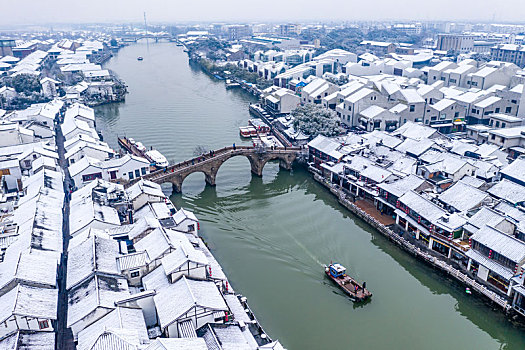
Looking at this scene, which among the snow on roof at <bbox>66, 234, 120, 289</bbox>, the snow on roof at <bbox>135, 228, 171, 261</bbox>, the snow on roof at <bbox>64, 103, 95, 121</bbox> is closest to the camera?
the snow on roof at <bbox>66, 234, 120, 289</bbox>

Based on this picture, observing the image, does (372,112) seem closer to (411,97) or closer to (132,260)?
(411,97)

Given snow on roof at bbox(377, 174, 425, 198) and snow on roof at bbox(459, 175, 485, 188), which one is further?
snow on roof at bbox(459, 175, 485, 188)

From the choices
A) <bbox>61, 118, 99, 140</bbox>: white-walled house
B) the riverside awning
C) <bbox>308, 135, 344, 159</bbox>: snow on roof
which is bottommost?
the riverside awning

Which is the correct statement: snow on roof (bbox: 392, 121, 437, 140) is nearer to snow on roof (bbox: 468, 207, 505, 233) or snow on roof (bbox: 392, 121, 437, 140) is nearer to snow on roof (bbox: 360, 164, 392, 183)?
snow on roof (bbox: 360, 164, 392, 183)

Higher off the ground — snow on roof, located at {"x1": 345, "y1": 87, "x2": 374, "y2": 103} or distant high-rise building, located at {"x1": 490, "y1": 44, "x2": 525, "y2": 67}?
distant high-rise building, located at {"x1": 490, "y1": 44, "x2": 525, "y2": 67}

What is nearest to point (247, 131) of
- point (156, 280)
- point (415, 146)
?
point (415, 146)

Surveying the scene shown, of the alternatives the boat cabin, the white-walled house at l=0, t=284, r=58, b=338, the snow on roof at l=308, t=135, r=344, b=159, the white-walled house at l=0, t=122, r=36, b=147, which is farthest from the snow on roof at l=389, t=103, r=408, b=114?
the white-walled house at l=0, t=122, r=36, b=147

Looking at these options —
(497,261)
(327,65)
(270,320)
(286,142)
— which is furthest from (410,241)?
(327,65)

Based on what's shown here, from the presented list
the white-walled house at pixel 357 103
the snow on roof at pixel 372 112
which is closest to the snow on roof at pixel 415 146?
the snow on roof at pixel 372 112
